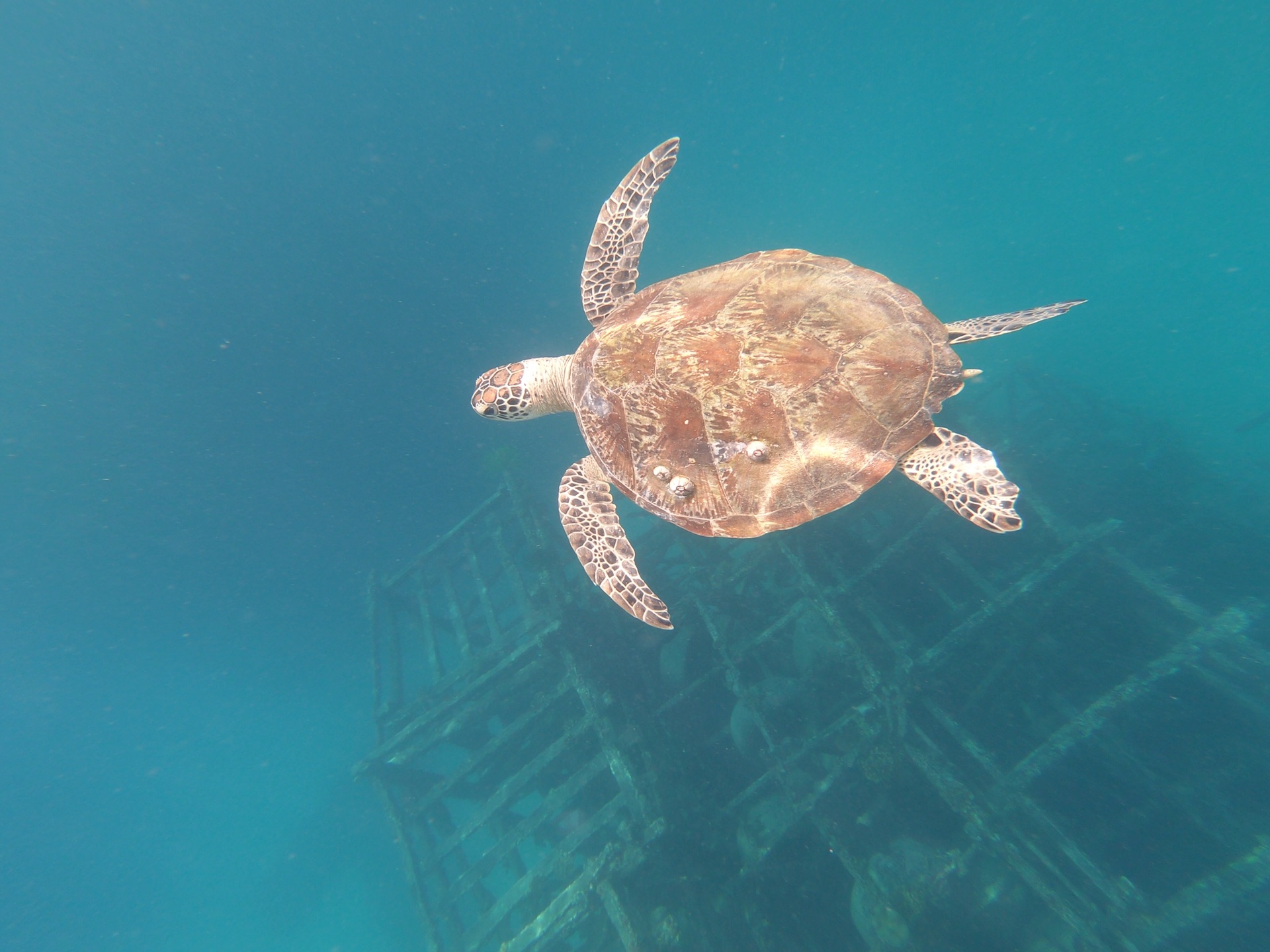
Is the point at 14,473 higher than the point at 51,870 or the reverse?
higher

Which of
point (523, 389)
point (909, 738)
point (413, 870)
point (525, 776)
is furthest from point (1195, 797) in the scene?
point (413, 870)

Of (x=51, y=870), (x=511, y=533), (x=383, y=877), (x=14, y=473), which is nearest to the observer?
(x=511, y=533)

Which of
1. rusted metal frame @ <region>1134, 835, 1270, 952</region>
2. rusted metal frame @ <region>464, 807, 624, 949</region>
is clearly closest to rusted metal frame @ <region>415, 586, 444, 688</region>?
rusted metal frame @ <region>464, 807, 624, 949</region>

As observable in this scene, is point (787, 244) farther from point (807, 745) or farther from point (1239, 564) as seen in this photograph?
point (807, 745)

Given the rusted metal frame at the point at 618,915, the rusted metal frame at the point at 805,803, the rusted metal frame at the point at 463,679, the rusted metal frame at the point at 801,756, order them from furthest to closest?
1. the rusted metal frame at the point at 463,679
2. the rusted metal frame at the point at 801,756
3. the rusted metal frame at the point at 805,803
4. the rusted metal frame at the point at 618,915

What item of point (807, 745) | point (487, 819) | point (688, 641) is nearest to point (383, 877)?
point (487, 819)

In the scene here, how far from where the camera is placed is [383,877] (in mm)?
13859

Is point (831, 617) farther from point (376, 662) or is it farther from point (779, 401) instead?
point (376, 662)

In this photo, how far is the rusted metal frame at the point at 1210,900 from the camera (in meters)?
3.41

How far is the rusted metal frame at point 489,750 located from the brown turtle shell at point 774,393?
199 inches

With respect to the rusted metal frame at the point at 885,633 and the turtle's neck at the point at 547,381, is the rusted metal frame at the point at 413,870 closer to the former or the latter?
the turtle's neck at the point at 547,381

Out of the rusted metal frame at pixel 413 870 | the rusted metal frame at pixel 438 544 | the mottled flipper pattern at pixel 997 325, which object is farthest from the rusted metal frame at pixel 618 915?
the rusted metal frame at pixel 438 544

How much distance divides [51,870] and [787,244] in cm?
3730

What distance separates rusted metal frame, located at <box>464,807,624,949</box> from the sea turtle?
3789 mm
